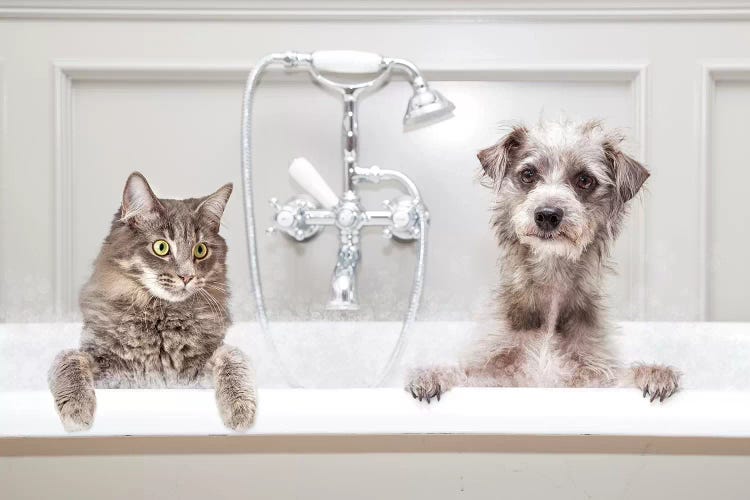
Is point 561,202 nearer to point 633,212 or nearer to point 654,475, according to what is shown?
point 654,475

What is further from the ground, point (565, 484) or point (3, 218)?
point (3, 218)

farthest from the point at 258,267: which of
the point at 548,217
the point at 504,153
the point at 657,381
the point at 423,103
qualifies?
the point at 657,381

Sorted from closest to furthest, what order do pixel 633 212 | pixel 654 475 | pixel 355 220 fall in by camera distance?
pixel 654 475 < pixel 355 220 < pixel 633 212

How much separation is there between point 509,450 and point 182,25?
156 cm

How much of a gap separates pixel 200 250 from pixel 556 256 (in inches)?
30.1

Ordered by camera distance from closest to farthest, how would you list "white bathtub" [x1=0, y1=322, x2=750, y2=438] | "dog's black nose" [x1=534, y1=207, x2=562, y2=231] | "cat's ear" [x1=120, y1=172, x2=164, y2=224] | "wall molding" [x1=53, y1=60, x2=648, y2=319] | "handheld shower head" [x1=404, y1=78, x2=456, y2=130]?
"white bathtub" [x1=0, y1=322, x2=750, y2=438] < "dog's black nose" [x1=534, y1=207, x2=562, y2=231] < "cat's ear" [x1=120, y1=172, x2=164, y2=224] < "handheld shower head" [x1=404, y1=78, x2=456, y2=130] < "wall molding" [x1=53, y1=60, x2=648, y2=319]

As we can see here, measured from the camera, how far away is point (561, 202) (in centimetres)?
130

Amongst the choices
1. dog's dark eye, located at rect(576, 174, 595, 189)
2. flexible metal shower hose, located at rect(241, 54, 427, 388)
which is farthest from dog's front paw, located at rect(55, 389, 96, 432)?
dog's dark eye, located at rect(576, 174, 595, 189)

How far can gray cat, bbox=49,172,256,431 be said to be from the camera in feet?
4.29

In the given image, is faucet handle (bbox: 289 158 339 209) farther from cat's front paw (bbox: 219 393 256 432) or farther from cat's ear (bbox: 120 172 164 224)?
cat's front paw (bbox: 219 393 256 432)

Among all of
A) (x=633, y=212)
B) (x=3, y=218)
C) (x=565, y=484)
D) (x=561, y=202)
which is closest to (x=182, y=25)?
(x=3, y=218)

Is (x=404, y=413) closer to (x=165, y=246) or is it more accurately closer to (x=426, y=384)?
(x=426, y=384)

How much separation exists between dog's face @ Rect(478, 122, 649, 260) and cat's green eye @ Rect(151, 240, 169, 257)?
74 centimetres

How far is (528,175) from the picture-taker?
1.41 metres
